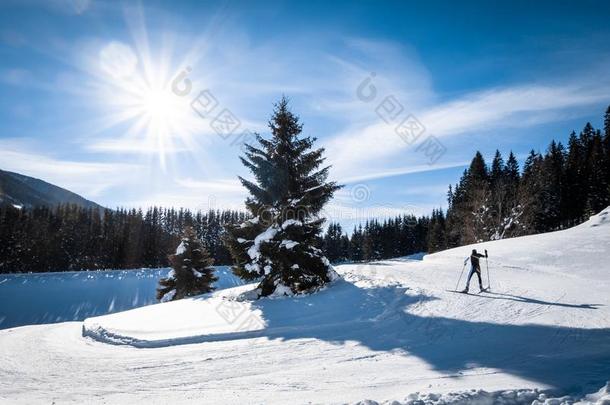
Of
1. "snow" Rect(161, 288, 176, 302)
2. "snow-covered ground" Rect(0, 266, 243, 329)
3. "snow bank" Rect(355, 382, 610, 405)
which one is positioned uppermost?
"snow bank" Rect(355, 382, 610, 405)

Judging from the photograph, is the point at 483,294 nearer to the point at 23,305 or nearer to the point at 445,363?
the point at 445,363

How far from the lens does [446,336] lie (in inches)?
363

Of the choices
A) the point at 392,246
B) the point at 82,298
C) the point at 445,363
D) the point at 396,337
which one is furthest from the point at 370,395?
the point at 392,246

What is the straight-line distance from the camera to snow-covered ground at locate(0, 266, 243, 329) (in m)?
38.4

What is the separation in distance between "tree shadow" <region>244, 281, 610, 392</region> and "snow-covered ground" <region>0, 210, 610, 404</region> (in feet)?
0.13

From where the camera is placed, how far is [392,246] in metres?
103

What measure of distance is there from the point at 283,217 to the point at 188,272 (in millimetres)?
14513

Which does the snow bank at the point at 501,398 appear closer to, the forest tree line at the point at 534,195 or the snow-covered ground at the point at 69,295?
the forest tree line at the point at 534,195

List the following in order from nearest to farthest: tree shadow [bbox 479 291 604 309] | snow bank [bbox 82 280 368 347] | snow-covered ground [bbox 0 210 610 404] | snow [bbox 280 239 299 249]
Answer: snow-covered ground [bbox 0 210 610 404]
tree shadow [bbox 479 291 604 309]
snow bank [bbox 82 280 368 347]
snow [bbox 280 239 299 249]

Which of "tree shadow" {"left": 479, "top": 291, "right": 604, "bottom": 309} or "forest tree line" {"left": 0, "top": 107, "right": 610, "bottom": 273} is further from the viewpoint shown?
"forest tree line" {"left": 0, "top": 107, "right": 610, "bottom": 273}

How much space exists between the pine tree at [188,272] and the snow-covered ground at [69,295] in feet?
60.3

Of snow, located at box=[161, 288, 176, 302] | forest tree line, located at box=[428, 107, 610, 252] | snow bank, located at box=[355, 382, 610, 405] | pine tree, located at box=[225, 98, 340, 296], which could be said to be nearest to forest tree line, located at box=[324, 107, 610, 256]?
forest tree line, located at box=[428, 107, 610, 252]

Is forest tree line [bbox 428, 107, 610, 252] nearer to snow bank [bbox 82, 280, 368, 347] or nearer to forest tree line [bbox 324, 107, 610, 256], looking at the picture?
forest tree line [bbox 324, 107, 610, 256]

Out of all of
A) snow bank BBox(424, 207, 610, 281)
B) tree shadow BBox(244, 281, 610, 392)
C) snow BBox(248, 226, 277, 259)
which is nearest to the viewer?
tree shadow BBox(244, 281, 610, 392)
